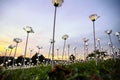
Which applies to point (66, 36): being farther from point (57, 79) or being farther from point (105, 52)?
point (105, 52)

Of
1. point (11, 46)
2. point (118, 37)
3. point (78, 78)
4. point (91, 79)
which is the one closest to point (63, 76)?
point (78, 78)

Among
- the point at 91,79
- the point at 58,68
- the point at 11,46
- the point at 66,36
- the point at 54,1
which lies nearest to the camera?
the point at 91,79

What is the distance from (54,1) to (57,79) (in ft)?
14.4

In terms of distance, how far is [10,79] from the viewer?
5230mm

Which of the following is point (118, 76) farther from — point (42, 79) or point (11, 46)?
point (11, 46)

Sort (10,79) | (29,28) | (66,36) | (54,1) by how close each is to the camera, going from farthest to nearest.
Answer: (66,36), (29,28), (54,1), (10,79)

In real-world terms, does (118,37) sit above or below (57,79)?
above

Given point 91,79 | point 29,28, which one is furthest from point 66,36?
point 91,79

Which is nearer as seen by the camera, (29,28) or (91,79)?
(91,79)

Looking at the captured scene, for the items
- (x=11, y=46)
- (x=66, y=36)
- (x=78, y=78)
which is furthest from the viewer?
(x=11, y=46)

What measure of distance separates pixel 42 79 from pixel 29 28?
446 centimetres

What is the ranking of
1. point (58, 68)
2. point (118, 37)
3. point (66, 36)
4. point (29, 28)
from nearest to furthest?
point (58, 68) → point (29, 28) → point (66, 36) → point (118, 37)

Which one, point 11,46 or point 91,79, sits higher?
point 11,46

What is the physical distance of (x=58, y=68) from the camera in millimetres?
2785
